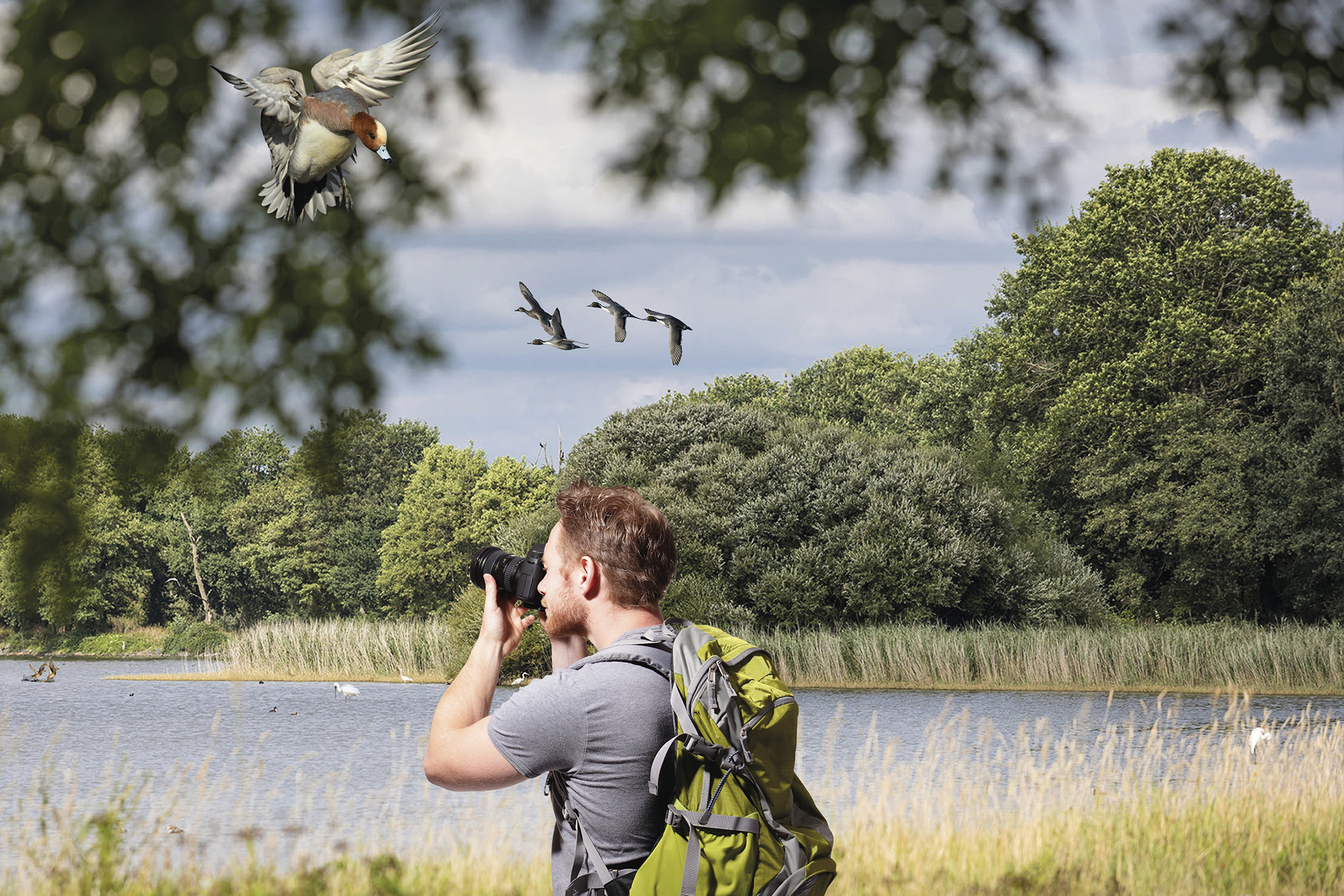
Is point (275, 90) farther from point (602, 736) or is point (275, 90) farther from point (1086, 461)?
point (1086, 461)

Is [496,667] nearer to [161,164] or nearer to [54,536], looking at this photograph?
[54,536]

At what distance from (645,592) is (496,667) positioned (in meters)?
0.34

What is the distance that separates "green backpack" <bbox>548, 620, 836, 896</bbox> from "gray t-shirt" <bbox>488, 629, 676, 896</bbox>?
0.03 m

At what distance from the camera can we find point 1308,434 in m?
27.8

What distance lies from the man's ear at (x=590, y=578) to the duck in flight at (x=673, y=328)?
2188mm

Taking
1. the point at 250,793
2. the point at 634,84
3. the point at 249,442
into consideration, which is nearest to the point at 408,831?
the point at 250,793

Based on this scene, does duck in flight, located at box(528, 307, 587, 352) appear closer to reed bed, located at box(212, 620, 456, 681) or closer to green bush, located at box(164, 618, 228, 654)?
reed bed, located at box(212, 620, 456, 681)

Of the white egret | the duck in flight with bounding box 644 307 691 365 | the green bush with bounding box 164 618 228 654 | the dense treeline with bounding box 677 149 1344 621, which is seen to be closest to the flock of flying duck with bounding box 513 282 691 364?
the duck in flight with bounding box 644 307 691 365

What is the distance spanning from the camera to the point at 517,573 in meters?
2.46

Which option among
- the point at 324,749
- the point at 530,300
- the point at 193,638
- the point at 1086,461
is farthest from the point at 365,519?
the point at 530,300

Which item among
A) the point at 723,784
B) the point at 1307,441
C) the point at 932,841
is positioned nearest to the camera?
the point at 723,784

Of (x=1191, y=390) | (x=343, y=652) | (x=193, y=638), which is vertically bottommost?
(x=193, y=638)

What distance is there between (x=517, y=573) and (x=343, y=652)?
80.8ft

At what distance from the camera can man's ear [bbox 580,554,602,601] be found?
2.35m
